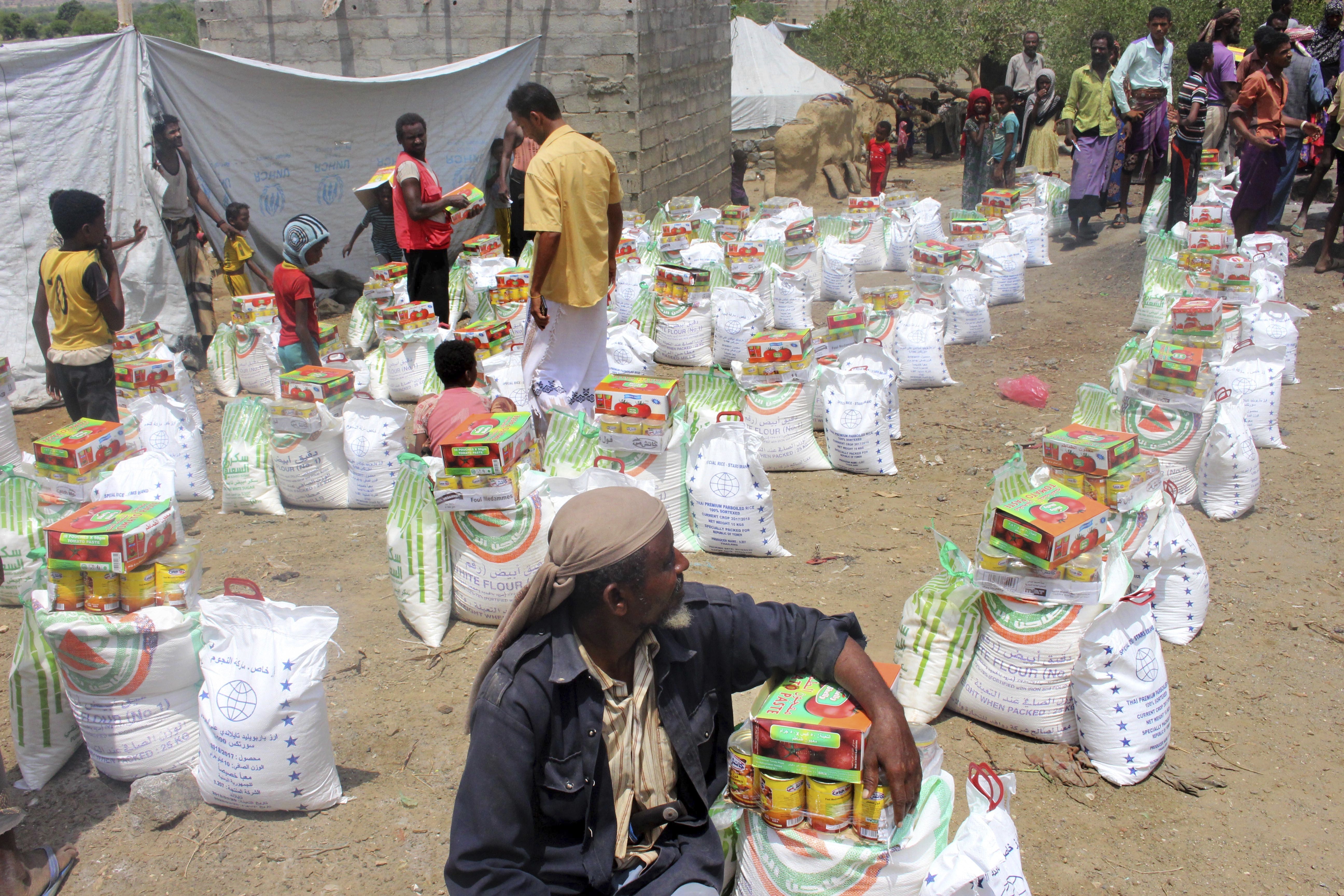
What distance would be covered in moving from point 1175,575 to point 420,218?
14.8 feet

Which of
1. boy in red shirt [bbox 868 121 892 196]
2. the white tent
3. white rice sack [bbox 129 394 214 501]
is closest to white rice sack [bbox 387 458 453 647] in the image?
white rice sack [bbox 129 394 214 501]

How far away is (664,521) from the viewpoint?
66.5 inches

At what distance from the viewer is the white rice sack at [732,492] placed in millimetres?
3762

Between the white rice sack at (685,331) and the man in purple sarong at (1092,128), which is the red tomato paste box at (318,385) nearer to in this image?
the white rice sack at (685,331)

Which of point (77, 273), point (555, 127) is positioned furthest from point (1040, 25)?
point (77, 273)

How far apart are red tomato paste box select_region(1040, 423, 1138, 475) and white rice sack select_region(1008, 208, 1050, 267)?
5840mm

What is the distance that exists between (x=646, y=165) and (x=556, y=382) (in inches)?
209

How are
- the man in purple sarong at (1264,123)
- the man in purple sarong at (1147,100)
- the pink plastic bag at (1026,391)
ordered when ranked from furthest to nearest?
the man in purple sarong at (1147,100) → the man in purple sarong at (1264,123) → the pink plastic bag at (1026,391)

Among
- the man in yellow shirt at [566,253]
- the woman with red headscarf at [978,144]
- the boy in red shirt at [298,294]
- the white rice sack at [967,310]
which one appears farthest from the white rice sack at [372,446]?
the woman with red headscarf at [978,144]

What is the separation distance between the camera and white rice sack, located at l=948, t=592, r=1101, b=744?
260cm

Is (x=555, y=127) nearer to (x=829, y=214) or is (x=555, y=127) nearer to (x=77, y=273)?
(x=77, y=273)

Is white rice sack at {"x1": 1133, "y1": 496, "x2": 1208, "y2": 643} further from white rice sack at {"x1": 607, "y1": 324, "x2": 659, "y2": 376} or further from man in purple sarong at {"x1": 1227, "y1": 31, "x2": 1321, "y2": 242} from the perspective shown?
man in purple sarong at {"x1": 1227, "y1": 31, "x2": 1321, "y2": 242}

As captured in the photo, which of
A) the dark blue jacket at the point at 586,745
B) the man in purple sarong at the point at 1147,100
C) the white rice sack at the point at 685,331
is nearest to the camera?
the dark blue jacket at the point at 586,745

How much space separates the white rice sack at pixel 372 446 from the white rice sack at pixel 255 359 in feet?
6.45
